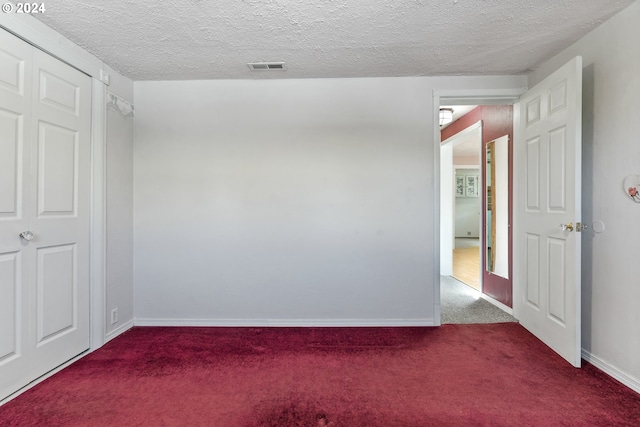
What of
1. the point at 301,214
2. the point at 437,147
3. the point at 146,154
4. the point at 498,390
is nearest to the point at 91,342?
the point at 146,154

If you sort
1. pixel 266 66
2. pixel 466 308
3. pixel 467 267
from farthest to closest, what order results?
pixel 467 267, pixel 466 308, pixel 266 66

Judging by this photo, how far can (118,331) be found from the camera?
2.68 meters

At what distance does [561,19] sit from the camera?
6.55 ft

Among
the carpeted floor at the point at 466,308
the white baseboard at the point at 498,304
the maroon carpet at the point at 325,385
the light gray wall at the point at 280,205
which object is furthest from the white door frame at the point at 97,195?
the white baseboard at the point at 498,304

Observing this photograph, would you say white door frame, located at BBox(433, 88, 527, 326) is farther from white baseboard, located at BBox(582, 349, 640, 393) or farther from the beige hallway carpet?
the beige hallway carpet

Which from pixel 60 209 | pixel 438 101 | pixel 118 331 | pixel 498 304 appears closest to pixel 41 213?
pixel 60 209

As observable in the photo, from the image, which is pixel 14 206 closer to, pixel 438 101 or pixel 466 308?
pixel 438 101

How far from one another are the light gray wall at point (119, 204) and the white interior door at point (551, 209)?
3574 mm

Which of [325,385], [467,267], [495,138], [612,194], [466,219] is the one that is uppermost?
[495,138]

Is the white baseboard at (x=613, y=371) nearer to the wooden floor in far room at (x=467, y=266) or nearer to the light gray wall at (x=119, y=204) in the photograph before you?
the wooden floor in far room at (x=467, y=266)

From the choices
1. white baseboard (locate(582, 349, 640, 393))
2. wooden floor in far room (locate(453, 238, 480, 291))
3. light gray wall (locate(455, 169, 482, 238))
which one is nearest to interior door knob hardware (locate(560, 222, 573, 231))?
white baseboard (locate(582, 349, 640, 393))

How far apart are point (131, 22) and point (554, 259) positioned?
11.4 ft

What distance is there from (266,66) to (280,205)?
1.23m

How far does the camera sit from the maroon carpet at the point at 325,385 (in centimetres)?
164
